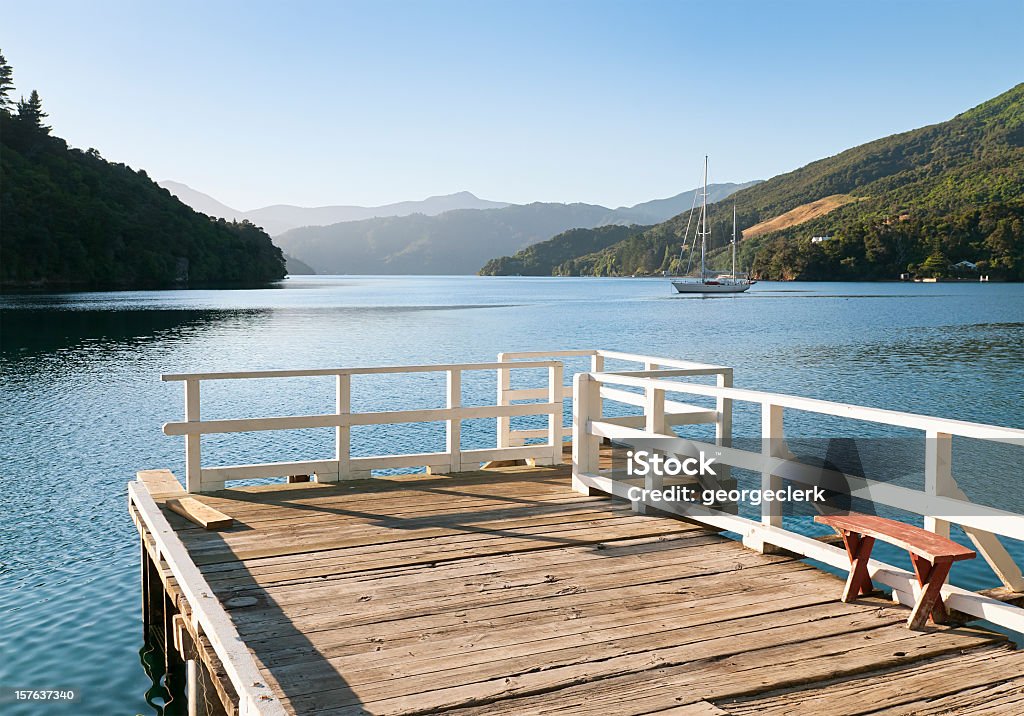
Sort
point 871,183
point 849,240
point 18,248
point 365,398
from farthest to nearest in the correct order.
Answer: point 871,183 < point 849,240 < point 18,248 < point 365,398

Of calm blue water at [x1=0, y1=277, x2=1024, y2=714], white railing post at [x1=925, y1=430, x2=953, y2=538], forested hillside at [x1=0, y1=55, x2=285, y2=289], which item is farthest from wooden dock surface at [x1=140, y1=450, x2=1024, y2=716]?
forested hillside at [x1=0, y1=55, x2=285, y2=289]

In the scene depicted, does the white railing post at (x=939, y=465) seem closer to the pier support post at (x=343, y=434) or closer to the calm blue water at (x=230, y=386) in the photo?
the pier support post at (x=343, y=434)

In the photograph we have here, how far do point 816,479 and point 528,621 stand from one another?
7.16 ft

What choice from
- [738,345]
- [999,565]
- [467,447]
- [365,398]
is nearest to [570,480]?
[999,565]

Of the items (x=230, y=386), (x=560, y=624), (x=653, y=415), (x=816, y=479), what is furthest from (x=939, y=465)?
(x=230, y=386)

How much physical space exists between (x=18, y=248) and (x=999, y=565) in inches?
4191

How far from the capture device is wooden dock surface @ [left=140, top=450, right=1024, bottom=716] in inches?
166

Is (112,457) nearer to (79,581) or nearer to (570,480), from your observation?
(79,581)

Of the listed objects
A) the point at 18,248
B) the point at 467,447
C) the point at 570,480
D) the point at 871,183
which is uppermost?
the point at 871,183

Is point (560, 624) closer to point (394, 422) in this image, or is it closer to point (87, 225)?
point (394, 422)

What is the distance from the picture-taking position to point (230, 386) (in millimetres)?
30203

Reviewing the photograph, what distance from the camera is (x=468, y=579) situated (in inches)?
236

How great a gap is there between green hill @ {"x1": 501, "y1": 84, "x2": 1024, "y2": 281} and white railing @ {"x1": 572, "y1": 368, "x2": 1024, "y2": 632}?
15474 centimetres

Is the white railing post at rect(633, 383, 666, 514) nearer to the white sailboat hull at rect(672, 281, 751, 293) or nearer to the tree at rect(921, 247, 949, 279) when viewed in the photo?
the white sailboat hull at rect(672, 281, 751, 293)
